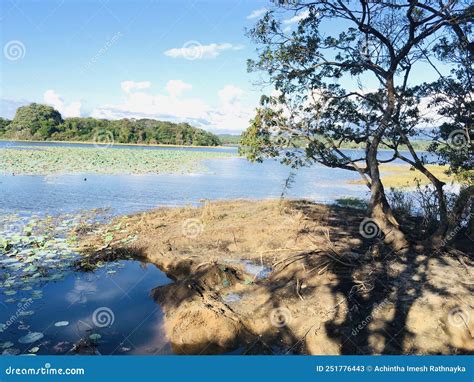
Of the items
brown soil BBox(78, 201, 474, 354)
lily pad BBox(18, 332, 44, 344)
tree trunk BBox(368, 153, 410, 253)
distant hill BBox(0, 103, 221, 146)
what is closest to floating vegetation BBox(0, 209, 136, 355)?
lily pad BBox(18, 332, 44, 344)

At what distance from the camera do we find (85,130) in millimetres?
85562

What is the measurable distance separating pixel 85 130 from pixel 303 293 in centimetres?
8783

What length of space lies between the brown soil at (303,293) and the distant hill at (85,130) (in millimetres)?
75539

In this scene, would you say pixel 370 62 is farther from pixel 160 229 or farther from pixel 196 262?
pixel 160 229

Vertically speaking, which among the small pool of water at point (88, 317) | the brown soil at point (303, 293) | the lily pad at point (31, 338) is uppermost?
the brown soil at point (303, 293)

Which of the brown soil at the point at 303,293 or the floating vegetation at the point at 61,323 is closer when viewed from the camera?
the brown soil at the point at 303,293

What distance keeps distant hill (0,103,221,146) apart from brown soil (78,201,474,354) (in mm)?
75539

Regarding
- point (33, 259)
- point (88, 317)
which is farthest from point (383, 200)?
point (33, 259)

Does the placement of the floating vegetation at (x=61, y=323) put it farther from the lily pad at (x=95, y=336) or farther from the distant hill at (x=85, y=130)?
Answer: the distant hill at (x=85, y=130)

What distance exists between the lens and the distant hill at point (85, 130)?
264 ft

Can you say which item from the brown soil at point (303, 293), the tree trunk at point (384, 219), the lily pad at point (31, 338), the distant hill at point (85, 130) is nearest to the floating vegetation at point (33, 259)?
the lily pad at point (31, 338)

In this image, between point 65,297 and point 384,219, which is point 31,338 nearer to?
point 65,297

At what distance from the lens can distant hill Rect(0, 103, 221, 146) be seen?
80.5 metres

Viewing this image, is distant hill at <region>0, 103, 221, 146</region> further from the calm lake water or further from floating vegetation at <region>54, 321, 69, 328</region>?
floating vegetation at <region>54, 321, 69, 328</region>
